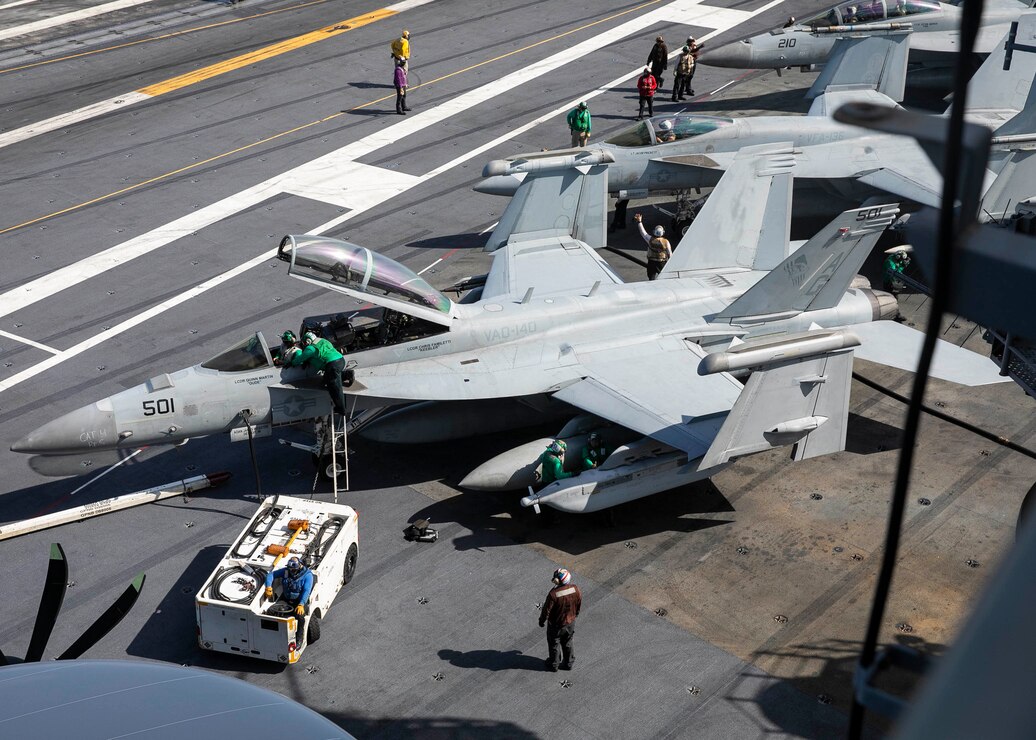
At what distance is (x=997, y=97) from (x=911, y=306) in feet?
26.6

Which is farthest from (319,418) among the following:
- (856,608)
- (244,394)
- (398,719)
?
(856,608)

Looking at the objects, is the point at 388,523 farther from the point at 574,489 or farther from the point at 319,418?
the point at 574,489

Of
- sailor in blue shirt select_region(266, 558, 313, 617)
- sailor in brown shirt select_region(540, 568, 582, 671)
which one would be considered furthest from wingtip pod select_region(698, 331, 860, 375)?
sailor in blue shirt select_region(266, 558, 313, 617)

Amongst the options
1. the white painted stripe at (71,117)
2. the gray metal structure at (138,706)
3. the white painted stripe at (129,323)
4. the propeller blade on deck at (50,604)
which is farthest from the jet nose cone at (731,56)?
the gray metal structure at (138,706)

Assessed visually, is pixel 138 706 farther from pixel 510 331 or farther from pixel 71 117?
pixel 71 117

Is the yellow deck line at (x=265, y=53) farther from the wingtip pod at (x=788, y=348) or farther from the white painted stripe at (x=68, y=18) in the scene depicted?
the wingtip pod at (x=788, y=348)

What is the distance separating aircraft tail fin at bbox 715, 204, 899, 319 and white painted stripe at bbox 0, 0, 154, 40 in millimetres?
33816

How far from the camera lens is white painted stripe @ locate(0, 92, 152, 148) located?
31969 millimetres

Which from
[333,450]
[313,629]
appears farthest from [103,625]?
[333,450]

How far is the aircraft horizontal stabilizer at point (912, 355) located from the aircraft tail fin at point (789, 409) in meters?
1.39

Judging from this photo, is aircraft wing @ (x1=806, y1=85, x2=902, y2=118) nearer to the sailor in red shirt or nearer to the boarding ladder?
the sailor in red shirt

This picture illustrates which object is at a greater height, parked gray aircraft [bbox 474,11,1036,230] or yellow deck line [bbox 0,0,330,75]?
yellow deck line [bbox 0,0,330,75]

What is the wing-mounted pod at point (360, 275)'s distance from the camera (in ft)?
54.6

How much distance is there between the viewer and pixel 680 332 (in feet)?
59.8
